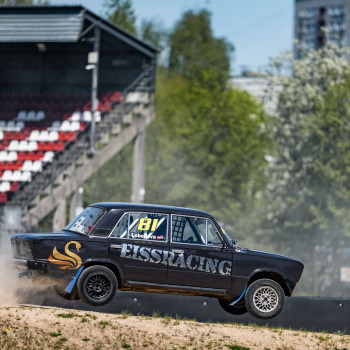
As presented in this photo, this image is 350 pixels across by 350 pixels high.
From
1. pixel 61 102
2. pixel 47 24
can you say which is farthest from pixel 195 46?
pixel 47 24

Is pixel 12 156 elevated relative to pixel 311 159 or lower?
elevated

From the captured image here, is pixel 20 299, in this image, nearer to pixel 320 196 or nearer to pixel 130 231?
pixel 130 231

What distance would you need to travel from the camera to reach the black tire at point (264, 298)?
1307 centimetres

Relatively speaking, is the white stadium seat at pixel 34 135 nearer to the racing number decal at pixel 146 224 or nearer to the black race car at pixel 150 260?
the black race car at pixel 150 260

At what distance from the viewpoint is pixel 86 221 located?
1293 centimetres

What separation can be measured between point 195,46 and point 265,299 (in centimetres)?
6392

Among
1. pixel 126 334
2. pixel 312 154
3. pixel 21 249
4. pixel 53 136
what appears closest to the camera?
pixel 126 334

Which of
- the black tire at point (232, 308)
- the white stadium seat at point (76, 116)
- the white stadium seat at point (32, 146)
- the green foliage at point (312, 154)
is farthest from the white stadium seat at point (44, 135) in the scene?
the green foliage at point (312, 154)

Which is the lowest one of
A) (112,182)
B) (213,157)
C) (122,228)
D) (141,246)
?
(112,182)

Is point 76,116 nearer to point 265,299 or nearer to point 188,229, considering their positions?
point 188,229

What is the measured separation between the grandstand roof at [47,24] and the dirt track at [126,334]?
55.3 ft

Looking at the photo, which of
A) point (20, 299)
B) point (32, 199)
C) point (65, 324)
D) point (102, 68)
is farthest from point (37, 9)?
point (65, 324)

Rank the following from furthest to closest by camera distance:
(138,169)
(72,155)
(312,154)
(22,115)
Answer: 1. (312,154)
2. (138,169)
3. (22,115)
4. (72,155)

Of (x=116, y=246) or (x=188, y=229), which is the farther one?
(x=188, y=229)
